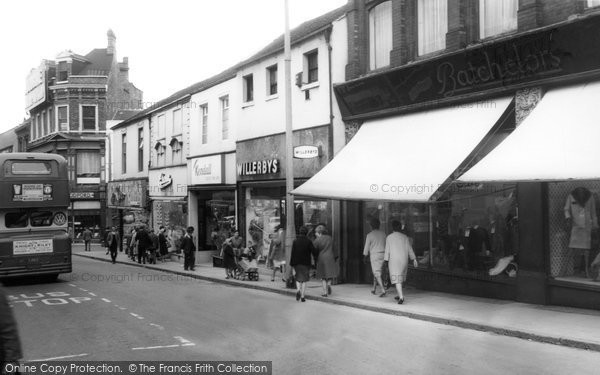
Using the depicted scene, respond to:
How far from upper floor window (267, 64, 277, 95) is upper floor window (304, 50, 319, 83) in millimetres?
2279

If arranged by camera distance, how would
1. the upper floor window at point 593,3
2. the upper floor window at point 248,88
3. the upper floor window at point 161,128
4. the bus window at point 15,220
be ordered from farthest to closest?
the upper floor window at point 161,128
the upper floor window at point 248,88
the bus window at point 15,220
the upper floor window at point 593,3

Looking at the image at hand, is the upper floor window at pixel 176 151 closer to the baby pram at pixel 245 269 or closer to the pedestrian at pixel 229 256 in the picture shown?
the baby pram at pixel 245 269

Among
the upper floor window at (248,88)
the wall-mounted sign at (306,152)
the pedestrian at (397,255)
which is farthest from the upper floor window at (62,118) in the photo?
the pedestrian at (397,255)

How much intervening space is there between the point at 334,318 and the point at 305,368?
396 centimetres

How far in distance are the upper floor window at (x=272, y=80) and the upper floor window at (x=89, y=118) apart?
34.4 meters

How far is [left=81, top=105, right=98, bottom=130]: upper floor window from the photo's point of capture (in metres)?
50.7

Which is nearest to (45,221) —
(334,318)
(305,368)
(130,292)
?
(130,292)

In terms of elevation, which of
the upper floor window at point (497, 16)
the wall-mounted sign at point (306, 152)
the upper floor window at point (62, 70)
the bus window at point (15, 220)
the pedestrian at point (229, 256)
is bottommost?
the pedestrian at point (229, 256)

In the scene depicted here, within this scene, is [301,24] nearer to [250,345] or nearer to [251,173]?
[251,173]

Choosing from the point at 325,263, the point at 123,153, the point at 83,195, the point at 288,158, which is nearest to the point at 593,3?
the point at 325,263

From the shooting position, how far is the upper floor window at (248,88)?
22156mm

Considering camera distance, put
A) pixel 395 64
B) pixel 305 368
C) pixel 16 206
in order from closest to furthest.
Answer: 1. pixel 305 368
2. pixel 395 64
3. pixel 16 206

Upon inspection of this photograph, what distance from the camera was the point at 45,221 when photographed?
1859 cm

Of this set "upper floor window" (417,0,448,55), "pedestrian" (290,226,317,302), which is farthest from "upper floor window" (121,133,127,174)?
"upper floor window" (417,0,448,55)
